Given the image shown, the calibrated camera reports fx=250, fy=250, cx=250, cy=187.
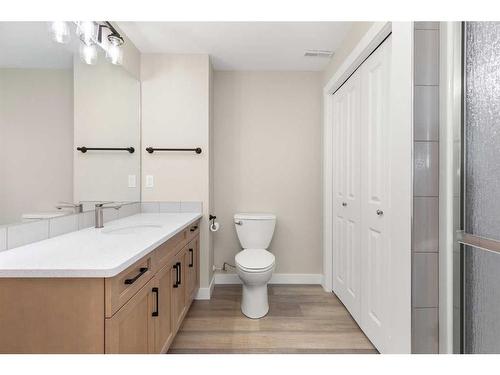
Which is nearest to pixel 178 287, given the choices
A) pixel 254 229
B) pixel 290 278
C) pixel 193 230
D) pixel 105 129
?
pixel 193 230

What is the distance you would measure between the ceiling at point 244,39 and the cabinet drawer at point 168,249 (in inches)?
60.9

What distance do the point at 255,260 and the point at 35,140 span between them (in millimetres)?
1550

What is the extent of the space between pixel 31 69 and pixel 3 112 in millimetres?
271

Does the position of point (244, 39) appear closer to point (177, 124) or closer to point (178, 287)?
point (177, 124)

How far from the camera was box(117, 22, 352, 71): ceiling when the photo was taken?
6.13ft

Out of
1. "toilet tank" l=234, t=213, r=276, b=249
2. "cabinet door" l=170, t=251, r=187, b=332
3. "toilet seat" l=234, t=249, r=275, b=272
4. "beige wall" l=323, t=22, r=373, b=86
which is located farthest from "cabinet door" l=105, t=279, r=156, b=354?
"beige wall" l=323, t=22, r=373, b=86

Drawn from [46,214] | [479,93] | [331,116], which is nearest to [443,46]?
[479,93]

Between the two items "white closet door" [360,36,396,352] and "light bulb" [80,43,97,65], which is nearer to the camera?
"white closet door" [360,36,396,352]

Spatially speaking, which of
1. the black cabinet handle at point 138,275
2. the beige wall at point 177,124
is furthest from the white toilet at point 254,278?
the black cabinet handle at point 138,275

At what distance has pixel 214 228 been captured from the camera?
229 centimetres

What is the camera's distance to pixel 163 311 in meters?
1.33

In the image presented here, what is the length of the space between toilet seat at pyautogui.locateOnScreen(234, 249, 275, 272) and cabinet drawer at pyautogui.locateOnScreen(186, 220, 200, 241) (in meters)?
0.41

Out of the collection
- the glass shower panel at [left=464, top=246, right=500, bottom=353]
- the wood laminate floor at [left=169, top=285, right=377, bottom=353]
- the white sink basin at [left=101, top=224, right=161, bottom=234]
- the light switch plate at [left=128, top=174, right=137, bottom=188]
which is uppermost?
the light switch plate at [left=128, top=174, right=137, bottom=188]

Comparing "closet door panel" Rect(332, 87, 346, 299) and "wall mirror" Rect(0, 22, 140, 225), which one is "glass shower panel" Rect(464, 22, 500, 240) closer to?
"closet door panel" Rect(332, 87, 346, 299)
